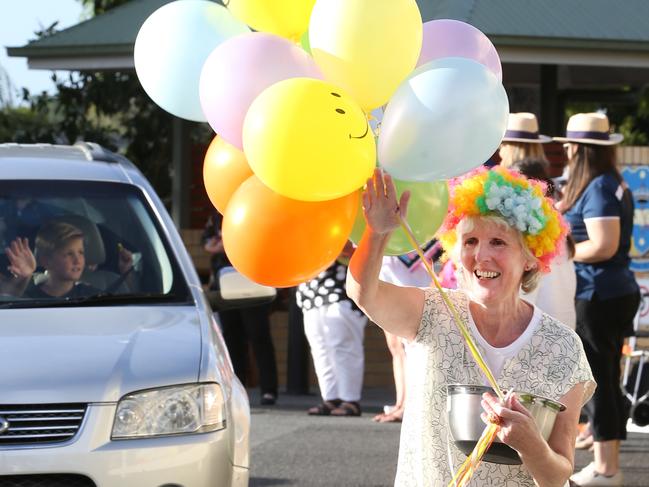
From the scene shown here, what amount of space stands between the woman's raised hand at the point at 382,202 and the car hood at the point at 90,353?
5.78ft

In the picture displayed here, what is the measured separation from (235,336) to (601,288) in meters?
4.98

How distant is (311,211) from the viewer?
3701mm

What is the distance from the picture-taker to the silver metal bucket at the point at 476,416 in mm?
3777

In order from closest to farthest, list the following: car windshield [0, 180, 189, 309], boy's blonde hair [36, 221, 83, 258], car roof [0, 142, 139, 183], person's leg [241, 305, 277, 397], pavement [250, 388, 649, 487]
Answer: car windshield [0, 180, 189, 309], boy's blonde hair [36, 221, 83, 258], car roof [0, 142, 139, 183], pavement [250, 388, 649, 487], person's leg [241, 305, 277, 397]

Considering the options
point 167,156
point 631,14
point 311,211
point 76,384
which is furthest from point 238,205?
point 167,156

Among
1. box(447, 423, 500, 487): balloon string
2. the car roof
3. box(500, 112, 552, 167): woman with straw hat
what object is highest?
box(500, 112, 552, 167): woman with straw hat

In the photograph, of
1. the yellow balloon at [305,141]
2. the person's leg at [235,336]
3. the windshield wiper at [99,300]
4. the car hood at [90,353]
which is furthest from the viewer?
the person's leg at [235,336]

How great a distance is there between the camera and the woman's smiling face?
418 cm

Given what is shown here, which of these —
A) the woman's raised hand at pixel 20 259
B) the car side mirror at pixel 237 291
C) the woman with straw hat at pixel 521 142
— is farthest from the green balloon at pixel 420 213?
the woman with straw hat at pixel 521 142

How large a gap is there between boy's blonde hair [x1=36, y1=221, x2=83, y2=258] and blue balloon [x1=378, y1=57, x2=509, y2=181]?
2.84m

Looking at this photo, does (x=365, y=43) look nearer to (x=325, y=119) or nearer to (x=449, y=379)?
(x=325, y=119)

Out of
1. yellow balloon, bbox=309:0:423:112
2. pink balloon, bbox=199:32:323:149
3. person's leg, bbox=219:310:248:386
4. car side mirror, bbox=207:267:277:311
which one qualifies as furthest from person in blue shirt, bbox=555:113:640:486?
person's leg, bbox=219:310:248:386

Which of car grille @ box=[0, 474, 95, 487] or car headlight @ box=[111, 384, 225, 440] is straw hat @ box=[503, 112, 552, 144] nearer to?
car headlight @ box=[111, 384, 225, 440]

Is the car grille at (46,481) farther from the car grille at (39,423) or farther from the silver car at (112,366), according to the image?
the car grille at (39,423)
